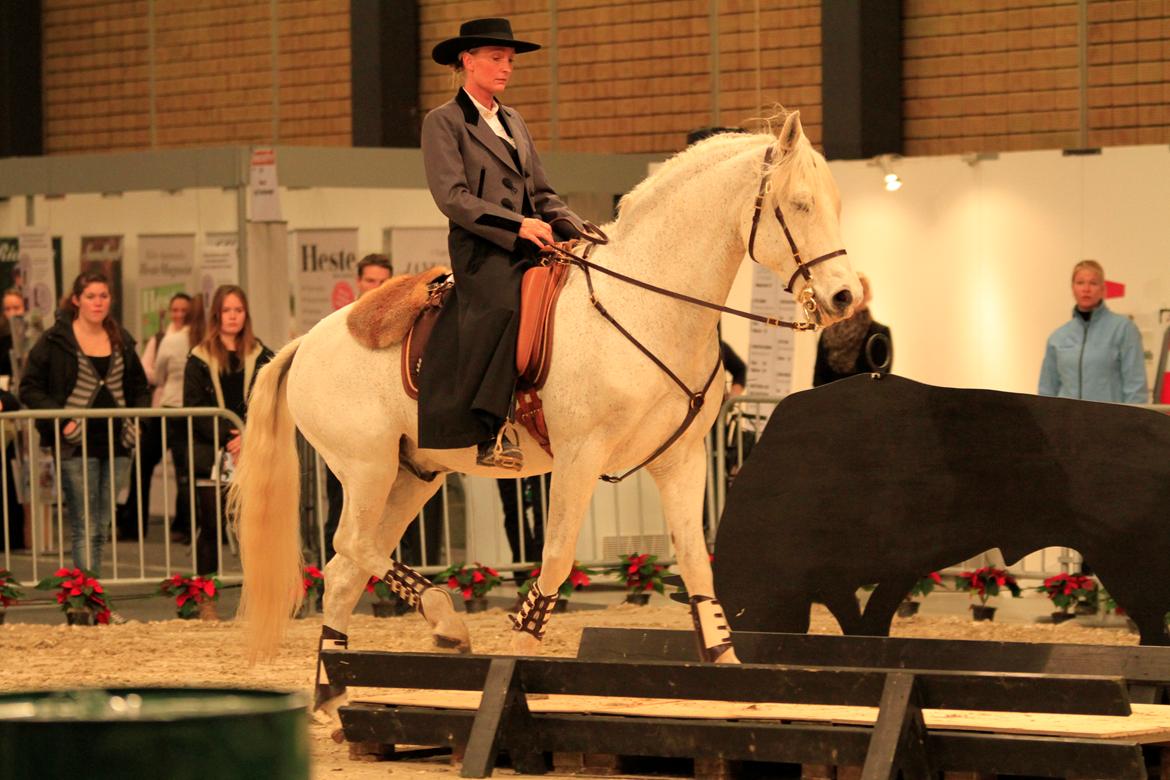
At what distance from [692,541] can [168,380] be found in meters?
7.81

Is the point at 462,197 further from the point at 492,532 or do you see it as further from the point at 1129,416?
the point at 492,532

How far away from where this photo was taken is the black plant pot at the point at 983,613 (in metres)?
10.6

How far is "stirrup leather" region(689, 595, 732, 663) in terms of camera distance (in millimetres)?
6695

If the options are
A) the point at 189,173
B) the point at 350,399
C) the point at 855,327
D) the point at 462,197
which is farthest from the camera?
the point at 189,173

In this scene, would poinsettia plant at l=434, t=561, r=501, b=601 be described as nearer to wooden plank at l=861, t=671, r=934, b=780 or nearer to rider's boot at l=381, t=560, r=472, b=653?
rider's boot at l=381, t=560, r=472, b=653

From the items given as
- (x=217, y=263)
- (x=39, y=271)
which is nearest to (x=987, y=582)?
(x=217, y=263)

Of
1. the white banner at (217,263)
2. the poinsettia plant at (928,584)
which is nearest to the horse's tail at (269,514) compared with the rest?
the poinsettia plant at (928,584)

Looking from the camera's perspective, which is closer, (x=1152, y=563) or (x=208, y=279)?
(x=1152, y=563)

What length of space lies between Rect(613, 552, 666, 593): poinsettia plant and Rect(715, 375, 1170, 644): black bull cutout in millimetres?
3518

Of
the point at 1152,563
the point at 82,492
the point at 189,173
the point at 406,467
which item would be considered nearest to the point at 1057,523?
the point at 1152,563

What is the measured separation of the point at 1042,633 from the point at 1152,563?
2.98m

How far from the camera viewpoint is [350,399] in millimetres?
7363

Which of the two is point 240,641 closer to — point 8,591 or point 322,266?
point 8,591

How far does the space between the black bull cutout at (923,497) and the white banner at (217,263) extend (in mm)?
6652
